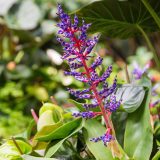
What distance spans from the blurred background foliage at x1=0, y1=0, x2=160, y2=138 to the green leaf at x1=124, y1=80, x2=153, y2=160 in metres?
1.37

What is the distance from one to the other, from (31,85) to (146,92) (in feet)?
5.99

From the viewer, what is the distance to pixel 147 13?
100 centimetres

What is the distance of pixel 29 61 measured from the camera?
2723 mm

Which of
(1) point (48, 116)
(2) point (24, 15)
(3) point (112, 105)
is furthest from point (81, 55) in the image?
(2) point (24, 15)

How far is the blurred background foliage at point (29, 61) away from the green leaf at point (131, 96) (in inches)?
52.7

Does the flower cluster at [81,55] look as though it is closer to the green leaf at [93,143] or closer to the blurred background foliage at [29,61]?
the green leaf at [93,143]

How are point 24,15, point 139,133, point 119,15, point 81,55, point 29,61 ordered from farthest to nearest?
point 29,61, point 24,15, point 119,15, point 139,133, point 81,55

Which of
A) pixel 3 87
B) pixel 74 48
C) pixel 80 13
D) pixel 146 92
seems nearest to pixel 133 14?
pixel 80 13

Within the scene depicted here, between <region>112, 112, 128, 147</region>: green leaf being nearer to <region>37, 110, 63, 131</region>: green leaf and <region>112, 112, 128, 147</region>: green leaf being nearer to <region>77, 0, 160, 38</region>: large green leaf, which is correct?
<region>37, 110, 63, 131</region>: green leaf

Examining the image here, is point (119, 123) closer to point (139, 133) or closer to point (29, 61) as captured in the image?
point (139, 133)

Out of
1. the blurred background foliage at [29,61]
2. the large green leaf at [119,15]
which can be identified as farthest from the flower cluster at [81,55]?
the blurred background foliage at [29,61]

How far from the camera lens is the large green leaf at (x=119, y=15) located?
0.96 m

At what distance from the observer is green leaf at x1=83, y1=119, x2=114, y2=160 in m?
0.72

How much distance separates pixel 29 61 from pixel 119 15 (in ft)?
5.80
